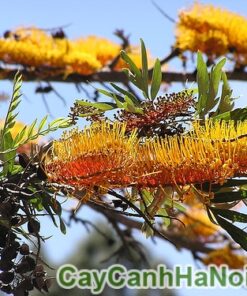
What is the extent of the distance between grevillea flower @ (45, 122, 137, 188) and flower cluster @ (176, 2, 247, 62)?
1.89 m

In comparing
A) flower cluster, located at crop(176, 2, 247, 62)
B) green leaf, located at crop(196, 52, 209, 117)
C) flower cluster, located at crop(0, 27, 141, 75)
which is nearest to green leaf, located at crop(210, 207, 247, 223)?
green leaf, located at crop(196, 52, 209, 117)

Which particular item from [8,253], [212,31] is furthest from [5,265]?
[212,31]

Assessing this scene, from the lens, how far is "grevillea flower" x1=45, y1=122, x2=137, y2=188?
Answer: 0.84 meters

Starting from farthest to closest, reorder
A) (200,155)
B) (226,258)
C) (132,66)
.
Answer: (226,258) < (132,66) < (200,155)

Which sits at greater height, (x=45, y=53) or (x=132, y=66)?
(x=132, y=66)

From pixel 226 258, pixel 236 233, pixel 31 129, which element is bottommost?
pixel 226 258

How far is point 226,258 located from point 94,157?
8.37ft

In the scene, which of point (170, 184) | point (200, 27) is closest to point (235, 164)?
point (170, 184)

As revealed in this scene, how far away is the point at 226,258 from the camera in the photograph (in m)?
3.33

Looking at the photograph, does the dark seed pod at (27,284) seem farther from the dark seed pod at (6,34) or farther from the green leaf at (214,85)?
the dark seed pod at (6,34)

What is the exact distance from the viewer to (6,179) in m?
0.92

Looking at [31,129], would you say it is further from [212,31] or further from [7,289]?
[212,31]

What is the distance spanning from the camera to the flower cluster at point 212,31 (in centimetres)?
273

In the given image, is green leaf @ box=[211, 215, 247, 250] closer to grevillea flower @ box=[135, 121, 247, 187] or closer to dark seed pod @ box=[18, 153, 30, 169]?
grevillea flower @ box=[135, 121, 247, 187]
